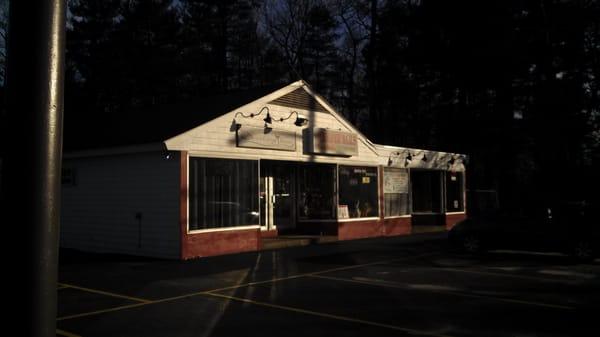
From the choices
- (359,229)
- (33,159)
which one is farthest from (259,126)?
(33,159)

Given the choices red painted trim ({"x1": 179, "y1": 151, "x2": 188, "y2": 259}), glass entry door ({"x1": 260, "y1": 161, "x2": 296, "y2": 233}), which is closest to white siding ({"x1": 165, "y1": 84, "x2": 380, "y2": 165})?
red painted trim ({"x1": 179, "y1": 151, "x2": 188, "y2": 259})

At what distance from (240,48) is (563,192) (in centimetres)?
2313

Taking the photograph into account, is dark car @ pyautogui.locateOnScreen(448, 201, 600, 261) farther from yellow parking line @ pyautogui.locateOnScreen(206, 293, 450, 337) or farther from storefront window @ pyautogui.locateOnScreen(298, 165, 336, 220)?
yellow parking line @ pyautogui.locateOnScreen(206, 293, 450, 337)

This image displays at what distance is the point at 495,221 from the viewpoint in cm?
1555

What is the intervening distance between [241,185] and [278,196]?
3.77 m

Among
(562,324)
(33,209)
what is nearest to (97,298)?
(562,324)

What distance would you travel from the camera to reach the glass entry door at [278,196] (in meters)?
18.8

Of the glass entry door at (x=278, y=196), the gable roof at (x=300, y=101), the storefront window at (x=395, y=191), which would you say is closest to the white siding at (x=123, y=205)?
the gable roof at (x=300, y=101)

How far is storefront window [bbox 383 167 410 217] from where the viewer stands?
2128cm

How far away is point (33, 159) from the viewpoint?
5.06 feet

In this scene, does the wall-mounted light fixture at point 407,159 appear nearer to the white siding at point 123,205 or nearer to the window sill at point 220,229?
the window sill at point 220,229

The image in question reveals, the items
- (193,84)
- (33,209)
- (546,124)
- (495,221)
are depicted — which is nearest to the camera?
(33,209)

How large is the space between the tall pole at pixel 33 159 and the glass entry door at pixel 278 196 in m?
17.0

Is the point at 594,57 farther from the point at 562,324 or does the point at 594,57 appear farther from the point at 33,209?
the point at 33,209
